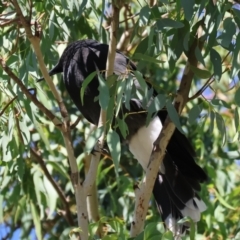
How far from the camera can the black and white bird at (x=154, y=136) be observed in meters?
2.16

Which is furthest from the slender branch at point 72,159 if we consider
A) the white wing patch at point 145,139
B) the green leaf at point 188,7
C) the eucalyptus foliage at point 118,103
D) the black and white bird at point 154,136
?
the white wing patch at point 145,139

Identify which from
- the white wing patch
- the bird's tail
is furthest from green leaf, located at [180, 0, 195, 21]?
the white wing patch

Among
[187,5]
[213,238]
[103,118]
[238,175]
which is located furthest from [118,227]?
[238,175]

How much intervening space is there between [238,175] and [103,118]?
175 centimetres

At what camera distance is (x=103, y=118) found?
1683 mm

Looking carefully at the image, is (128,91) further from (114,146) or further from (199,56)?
(199,56)

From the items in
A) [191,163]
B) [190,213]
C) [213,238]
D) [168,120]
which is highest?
[168,120]

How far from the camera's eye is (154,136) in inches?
95.0

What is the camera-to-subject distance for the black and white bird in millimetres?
2156

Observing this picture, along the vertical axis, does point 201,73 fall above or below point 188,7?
below

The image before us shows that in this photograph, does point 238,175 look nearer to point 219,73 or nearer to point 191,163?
point 191,163

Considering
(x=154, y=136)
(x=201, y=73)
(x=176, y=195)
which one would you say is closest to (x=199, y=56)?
(x=201, y=73)

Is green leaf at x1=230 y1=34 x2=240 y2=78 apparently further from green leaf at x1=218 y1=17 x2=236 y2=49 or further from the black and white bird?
the black and white bird

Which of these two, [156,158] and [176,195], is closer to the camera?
[156,158]
